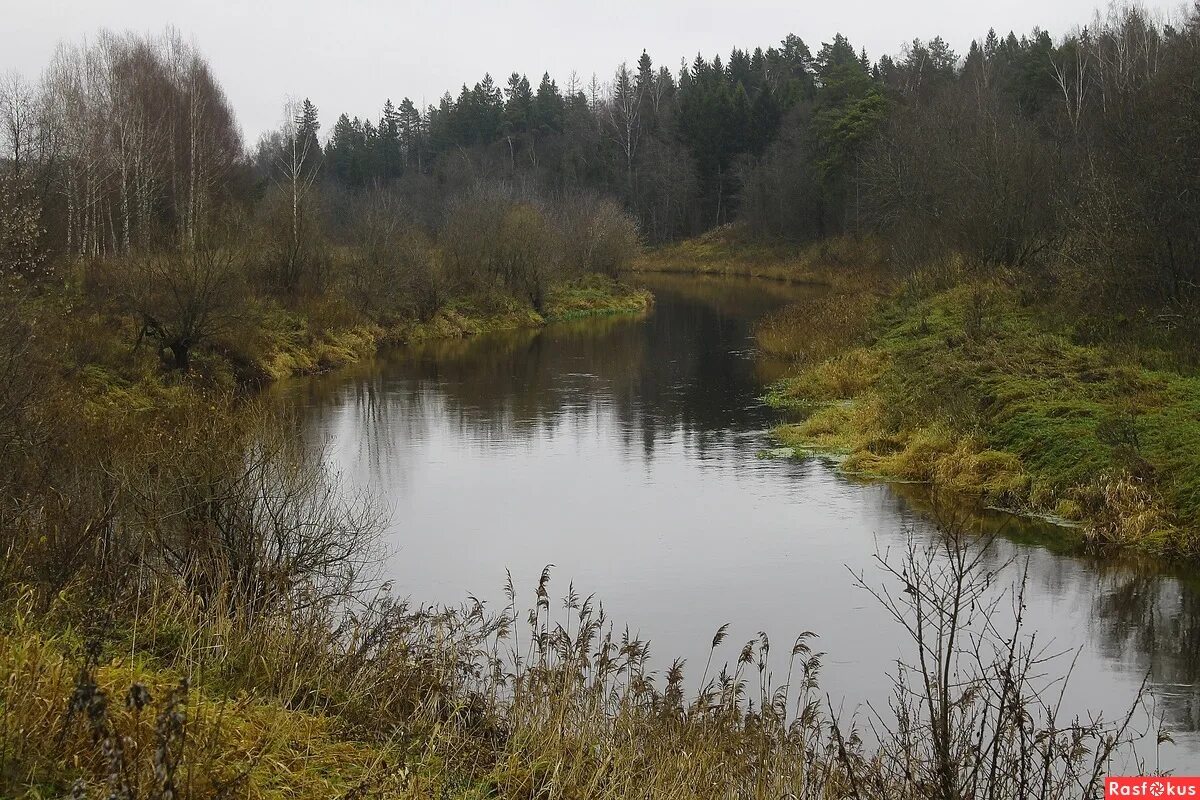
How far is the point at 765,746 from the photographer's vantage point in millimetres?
6691

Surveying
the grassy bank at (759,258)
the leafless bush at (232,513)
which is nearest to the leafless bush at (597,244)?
the grassy bank at (759,258)

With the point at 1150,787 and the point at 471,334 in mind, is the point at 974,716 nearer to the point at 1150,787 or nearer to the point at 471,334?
the point at 1150,787

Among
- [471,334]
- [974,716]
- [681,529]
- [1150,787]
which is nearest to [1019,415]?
[681,529]

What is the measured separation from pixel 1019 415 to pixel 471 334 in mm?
27659

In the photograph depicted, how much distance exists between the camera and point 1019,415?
711 inches

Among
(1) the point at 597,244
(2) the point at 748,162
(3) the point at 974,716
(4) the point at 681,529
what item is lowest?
(4) the point at 681,529

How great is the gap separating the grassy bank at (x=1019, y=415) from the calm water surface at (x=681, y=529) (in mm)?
849

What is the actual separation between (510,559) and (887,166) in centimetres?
3763

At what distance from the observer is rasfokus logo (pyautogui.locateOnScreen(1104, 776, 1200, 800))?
21.8 feet

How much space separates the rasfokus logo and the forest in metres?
0.39

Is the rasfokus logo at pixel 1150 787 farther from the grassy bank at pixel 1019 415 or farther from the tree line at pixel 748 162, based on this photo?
the tree line at pixel 748 162

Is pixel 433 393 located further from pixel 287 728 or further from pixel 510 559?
pixel 287 728

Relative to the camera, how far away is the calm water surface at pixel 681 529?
36.6 ft

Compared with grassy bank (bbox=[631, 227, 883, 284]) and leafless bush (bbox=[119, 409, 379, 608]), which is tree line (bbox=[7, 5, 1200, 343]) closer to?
grassy bank (bbox=[631, 227, 883, 284])
